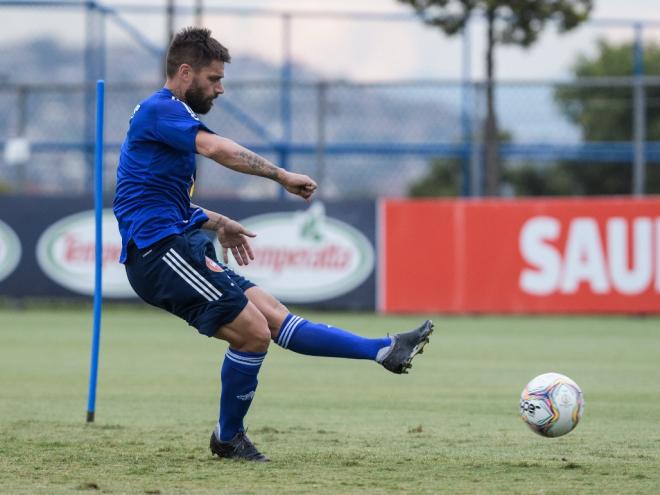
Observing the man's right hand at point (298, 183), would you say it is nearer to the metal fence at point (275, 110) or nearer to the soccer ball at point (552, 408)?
the soccer ball at point (552, 408)

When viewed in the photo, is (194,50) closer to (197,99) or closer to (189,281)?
(197,99)

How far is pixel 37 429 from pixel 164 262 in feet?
6.58

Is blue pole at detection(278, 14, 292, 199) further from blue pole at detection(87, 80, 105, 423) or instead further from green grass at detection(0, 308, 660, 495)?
blue pole at detection(87, 80, 105, 423)

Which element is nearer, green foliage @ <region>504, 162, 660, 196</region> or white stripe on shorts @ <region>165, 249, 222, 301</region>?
white stripe on shorts @ <region>165, 249, 222, 301</region>

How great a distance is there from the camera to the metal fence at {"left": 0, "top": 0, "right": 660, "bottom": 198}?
20719mm

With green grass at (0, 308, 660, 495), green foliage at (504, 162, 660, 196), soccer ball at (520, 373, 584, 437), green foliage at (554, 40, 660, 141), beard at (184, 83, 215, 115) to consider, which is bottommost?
green grass at (0, 308, 660, 495)

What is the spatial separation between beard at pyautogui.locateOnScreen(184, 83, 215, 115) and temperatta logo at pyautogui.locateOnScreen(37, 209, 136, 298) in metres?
12.9

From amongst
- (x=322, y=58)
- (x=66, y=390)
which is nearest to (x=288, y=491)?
(x=66, y=390)

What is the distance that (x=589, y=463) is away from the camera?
6.54m

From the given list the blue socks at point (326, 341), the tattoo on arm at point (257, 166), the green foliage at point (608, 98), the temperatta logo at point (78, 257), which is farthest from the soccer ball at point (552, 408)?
the green foliage at point (608, 98)

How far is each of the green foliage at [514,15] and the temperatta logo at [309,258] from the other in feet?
15.4

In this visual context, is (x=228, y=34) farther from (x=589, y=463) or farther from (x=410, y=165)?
(x=589, y=463)

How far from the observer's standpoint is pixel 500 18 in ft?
70.6

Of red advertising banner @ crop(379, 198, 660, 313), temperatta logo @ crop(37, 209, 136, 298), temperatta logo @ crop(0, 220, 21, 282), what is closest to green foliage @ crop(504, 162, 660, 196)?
red advertising banner @ crop(379, 198, 660, 313)
